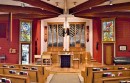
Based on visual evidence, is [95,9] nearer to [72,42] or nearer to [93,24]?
[93,24]

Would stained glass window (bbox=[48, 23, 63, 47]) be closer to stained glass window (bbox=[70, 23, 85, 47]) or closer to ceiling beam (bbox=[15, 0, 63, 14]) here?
stained glass window (bbox=[70, 23, 85, 47])

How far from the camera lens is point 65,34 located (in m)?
15.1

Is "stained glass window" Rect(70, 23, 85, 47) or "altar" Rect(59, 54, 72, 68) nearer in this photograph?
"altar" Rect(59, 54, 72, 68)

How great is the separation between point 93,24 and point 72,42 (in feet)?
7.91

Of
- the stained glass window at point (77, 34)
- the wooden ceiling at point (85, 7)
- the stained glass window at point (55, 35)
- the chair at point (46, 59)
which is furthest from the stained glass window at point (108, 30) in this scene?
the chair at point (46, 59)

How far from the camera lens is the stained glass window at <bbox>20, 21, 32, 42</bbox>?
1490 cm

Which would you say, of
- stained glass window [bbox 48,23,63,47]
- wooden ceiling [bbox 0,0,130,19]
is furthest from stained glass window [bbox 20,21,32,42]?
wooden ceiling [bbox 0,0,130,19]

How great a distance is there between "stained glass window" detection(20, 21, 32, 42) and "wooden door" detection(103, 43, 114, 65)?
5812mm

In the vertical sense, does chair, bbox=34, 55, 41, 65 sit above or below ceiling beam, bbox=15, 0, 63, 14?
below

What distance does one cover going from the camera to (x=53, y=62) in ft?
53.1

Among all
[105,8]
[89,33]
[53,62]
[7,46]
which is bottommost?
[53,62]

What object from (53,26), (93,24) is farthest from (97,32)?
(53,26)

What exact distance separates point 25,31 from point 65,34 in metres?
3.09

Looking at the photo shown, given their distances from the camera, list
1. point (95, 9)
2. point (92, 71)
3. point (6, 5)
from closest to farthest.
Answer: point (92, 71) → point (6, 5) → point (95, 9)
